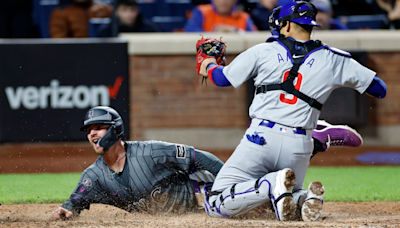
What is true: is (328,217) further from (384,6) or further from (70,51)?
(384,6)

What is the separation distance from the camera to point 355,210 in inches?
183

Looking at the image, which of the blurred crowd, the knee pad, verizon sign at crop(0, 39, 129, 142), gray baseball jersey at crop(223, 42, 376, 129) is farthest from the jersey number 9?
the blurred crowd

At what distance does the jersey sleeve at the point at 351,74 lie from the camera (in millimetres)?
3465

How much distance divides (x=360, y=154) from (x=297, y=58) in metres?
6.29

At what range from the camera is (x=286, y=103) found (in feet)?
11.3

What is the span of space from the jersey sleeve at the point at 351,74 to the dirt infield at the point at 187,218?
3.33 ft

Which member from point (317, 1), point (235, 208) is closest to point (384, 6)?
point (317, 1)

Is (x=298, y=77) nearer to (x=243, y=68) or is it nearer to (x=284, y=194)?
(x=243, y=68)

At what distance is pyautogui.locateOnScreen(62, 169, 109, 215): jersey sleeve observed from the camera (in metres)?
4.03

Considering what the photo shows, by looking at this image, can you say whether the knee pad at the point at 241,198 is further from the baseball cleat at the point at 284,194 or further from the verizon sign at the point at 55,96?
the verizon sign at the point at 55,96

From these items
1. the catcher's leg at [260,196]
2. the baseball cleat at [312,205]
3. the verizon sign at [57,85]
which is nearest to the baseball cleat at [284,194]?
the catcher's leg at [260,196]

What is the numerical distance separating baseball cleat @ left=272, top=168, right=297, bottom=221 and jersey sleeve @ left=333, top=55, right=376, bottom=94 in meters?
0.79

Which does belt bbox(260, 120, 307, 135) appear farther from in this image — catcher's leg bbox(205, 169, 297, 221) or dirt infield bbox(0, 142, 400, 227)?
dirt infield bbox(0, 142, 400, 227)

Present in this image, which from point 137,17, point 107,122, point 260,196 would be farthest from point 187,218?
point 137,17
